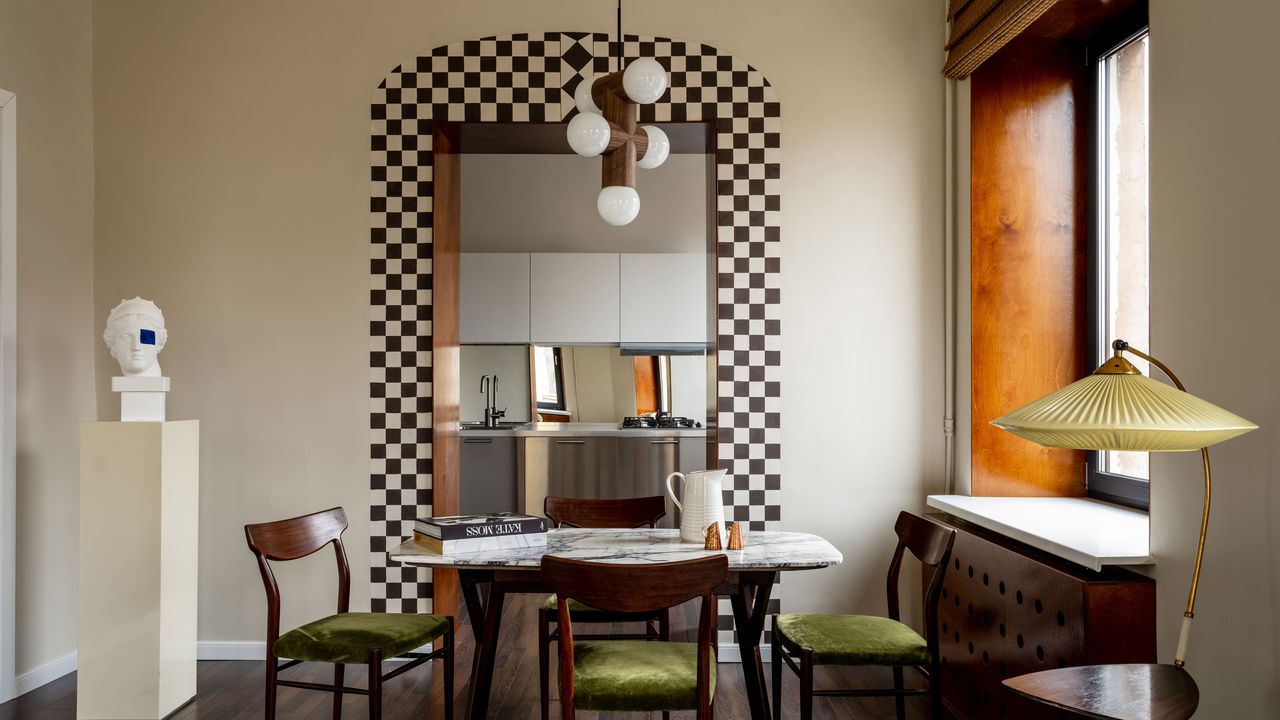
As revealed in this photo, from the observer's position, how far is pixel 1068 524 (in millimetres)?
2770

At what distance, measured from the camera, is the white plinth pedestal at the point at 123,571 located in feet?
10.5

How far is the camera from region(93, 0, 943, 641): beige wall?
12.9 feet

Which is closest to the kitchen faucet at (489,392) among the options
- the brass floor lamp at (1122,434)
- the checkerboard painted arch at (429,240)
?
the checkerboard painted arch at (429,240)

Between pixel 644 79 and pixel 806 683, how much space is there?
72.9 inches

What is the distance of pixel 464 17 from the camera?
399cm

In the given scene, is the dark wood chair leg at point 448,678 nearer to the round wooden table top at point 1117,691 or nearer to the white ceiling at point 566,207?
the round wooden table top at point 1117,691

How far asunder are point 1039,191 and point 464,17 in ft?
9.03

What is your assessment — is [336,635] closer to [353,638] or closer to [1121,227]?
[353,638]

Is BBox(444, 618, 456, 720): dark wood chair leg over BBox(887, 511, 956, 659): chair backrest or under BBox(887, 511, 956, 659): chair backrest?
under

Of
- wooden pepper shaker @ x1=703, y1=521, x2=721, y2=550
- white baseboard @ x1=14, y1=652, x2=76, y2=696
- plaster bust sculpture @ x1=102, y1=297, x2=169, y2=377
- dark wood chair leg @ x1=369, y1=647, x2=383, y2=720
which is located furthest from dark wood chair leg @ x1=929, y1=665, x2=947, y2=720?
white baseboard @ x1=14, y1=652, x2=76, y2=696

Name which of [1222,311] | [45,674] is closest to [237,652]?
[45,674]

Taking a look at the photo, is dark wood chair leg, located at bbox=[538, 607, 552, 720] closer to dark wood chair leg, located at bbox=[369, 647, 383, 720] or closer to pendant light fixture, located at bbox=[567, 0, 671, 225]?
dark wood chair leg, located at bbox=[369, 647, 383, 720]

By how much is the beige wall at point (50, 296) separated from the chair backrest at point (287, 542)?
1.41 meters

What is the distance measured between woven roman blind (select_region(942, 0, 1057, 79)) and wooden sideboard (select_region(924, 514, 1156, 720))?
191 centimetres
